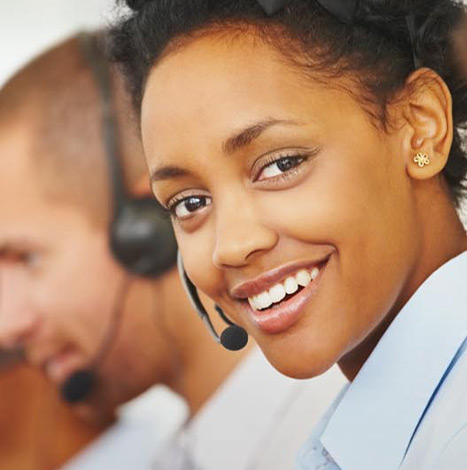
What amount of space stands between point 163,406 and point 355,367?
744 mm

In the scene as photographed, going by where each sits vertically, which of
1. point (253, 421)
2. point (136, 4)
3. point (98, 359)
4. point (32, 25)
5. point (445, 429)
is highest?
point (32, 25)

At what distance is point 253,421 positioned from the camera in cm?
147

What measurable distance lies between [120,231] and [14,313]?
0.83 feet

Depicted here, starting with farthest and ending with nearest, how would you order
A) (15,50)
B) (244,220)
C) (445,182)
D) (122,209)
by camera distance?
(15,50) < (122,209) < (445,182) < (244,220)

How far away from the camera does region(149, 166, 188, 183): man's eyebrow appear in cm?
79

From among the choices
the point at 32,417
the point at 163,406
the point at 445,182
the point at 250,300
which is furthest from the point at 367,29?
the point at 32,417

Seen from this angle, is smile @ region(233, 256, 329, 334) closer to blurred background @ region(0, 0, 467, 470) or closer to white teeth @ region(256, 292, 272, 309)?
white teeth @ region(256, 292, 272, 309)

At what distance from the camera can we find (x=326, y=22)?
2.63 ft

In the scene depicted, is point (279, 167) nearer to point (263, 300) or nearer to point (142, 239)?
point (263, 300)

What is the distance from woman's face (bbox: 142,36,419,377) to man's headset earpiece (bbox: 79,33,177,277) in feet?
2.41

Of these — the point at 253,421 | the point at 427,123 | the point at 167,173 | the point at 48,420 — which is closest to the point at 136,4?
the point at 167,173

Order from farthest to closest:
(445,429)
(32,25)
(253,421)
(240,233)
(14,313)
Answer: (32,25) → (14,313) → (253,421) → (240,233) → (445,429)

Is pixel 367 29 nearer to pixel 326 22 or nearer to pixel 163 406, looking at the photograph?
pixel 326 22

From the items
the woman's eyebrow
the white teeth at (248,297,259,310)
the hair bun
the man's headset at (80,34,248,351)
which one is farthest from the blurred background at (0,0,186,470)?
the woman's eyebrow
